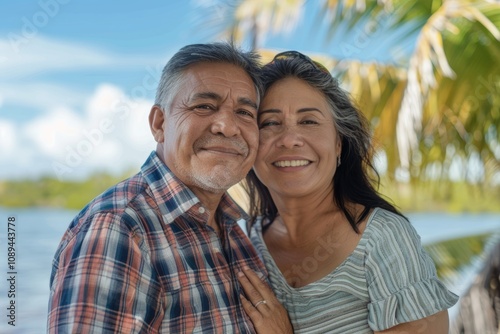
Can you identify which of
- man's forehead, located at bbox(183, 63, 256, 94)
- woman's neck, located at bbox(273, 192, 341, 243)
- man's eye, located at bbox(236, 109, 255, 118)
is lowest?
woman's neck, located at bbox(273, 192, 341, 243)

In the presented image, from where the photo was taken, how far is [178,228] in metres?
1.97

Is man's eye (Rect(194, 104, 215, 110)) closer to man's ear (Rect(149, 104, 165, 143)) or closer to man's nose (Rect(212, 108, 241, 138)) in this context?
man's nose (Rect(212, 108, 241, 138))

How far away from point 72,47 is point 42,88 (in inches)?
142

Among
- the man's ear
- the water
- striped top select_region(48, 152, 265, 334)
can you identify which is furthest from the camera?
the water

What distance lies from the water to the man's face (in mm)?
7561

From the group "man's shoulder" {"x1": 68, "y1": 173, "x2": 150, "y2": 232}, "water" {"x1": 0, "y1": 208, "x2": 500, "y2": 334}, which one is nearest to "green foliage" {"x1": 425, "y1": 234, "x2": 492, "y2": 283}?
"water" {"x1": 0, "y1": 208, "x2": 500, "y2": 334}

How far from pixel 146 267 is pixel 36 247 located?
22.6 m

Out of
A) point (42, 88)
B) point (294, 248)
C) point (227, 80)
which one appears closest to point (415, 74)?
point (294, 248)

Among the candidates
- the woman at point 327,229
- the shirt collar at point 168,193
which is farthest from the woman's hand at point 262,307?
the shirt collar at point 168,193

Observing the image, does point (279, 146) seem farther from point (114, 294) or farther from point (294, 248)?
point (114, 294)

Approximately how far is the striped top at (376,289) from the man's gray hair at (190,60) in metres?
0.76

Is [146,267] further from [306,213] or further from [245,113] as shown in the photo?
[306,213]

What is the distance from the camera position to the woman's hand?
2.07 m

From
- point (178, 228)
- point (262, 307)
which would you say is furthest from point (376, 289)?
point (178, 228)
